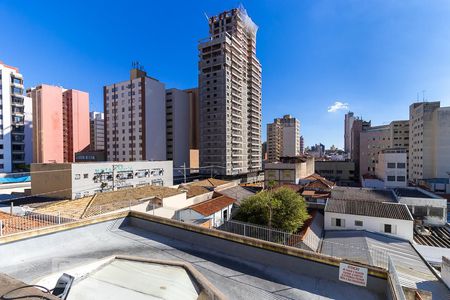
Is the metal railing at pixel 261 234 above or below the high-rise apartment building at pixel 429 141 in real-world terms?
below

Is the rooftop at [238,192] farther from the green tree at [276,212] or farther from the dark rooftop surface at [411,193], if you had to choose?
the dark rooftop surface at [411,193]

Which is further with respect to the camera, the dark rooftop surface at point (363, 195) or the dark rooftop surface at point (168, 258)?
the dark rooftop surface at point (363, 195)

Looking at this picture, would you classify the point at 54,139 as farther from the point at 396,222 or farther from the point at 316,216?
the point at 396,222

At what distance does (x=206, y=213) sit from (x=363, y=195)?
23.5 meters

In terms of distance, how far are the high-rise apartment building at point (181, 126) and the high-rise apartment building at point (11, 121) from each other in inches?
1446

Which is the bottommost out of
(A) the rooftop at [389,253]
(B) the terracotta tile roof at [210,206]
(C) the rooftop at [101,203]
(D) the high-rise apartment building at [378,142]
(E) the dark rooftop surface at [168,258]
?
(A) the rooftop at [389,253]

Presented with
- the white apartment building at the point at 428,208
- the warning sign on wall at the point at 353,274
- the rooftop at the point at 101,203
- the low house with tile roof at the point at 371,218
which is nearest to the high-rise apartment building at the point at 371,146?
the white apartment building at the point at 428,208

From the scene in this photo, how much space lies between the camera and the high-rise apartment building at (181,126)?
237 feet

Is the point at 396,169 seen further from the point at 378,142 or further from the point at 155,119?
the point at 155,119

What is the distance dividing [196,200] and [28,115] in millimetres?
66492

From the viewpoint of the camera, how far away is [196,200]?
101ft

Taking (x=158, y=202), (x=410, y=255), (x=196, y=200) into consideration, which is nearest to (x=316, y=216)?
(x=410, y=255)

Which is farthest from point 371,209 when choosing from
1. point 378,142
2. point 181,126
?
point 378,142

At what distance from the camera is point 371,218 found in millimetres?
24516
